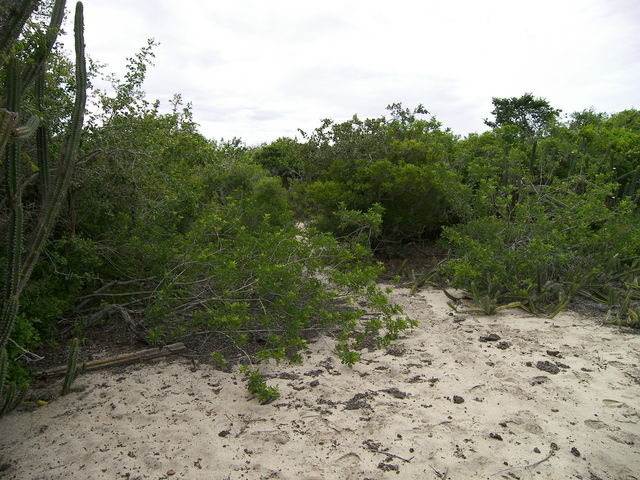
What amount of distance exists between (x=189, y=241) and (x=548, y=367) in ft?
11.5

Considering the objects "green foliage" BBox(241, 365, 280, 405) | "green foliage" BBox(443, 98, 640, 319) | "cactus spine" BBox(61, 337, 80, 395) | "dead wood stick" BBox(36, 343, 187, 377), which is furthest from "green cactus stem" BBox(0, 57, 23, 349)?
"green foliage" BBox(443, 98, 640, 319)

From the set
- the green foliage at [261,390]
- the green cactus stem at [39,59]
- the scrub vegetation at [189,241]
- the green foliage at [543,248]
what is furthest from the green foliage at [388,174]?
the green cactus stem at [39,59]

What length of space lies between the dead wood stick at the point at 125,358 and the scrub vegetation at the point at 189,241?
0.46ft

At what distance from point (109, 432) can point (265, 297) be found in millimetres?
2034

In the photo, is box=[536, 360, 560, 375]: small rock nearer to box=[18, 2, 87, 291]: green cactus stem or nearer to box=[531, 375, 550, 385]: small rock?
box=[531, 375, 550, 385]: small rock

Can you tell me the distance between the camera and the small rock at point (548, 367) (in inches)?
151

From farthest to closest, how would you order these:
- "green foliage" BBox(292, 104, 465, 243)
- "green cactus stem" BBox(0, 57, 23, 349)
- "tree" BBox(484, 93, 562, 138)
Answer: "tree" BBox(484, 93, 562, 138), "green foliage" BBox(292, 104, 465, 243), "green cactus stem" BBox(0, 57, 23, 349)

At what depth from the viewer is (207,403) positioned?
11.3 feet

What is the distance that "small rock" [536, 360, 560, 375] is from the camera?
151 inches

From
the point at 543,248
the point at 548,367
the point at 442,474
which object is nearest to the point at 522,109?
the point at 543,248

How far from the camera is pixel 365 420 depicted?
125 inches

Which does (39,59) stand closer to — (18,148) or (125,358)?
(18,148)

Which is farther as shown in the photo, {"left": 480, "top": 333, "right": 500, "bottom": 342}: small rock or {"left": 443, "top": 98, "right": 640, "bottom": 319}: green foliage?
{"left": 443, "top": 98, "right": 640, "bottom": 319}: green foliage

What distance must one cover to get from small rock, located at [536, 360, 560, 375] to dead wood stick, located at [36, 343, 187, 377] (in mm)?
3017
